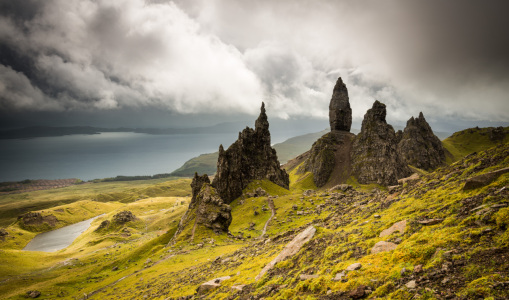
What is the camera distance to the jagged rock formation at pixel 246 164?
13388 centimetres

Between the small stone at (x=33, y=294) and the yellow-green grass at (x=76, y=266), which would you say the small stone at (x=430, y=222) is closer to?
the yellow-green grass at (x=76, y=266)

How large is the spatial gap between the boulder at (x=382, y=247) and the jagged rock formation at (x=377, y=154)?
157m

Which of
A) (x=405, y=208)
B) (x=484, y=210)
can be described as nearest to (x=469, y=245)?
(x=484, y=210)

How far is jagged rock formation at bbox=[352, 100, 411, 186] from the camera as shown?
157850 millimetres

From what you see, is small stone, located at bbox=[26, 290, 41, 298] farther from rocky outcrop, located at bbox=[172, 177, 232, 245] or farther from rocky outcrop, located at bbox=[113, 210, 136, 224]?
rocky outcrop, located at bbox=[113, 210, 136, 224]

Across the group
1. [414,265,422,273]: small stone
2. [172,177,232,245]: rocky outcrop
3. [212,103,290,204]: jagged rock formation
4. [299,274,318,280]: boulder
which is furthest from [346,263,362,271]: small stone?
[212,103,290,204]: jagged rock formation

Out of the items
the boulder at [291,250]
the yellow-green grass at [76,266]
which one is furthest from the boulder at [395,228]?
the yellow-green grass at [76,266]

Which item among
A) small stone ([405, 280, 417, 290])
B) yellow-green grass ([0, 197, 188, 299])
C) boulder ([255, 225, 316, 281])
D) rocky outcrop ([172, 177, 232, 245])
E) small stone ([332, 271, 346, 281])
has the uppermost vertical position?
small stone ([405, 280, 417, 290])

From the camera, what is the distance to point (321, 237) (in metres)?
26.4

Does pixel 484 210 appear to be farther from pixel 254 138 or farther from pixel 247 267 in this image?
pixel 254 138

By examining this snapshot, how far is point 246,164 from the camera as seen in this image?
154 metres

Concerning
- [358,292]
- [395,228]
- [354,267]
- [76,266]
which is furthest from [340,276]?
[76,266]

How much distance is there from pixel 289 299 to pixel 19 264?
15869cm

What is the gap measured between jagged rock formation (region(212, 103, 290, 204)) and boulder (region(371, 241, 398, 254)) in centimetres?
11447
